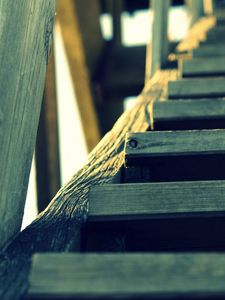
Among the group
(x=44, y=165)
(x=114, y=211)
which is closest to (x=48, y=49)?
(x=114, y=211)

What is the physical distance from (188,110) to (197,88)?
34 centimetres

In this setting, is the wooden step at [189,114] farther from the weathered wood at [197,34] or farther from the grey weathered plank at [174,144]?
the weathered wood at [197,34]

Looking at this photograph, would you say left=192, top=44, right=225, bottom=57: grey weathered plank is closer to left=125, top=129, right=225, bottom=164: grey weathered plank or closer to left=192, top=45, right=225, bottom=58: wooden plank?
left=192, top=45, right=225, bottom=58: wooden plank

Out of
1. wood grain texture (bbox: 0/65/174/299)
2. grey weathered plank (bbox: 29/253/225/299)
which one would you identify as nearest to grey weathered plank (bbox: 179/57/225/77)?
wood grain texture (bbox: 0/65/174/299)

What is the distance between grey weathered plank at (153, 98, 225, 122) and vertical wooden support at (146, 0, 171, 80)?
1.06m

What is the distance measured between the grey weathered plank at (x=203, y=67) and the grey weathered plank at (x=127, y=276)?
5.46 ft

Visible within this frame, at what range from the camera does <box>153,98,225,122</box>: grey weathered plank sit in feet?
6.31

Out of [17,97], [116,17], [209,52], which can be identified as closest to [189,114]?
[17,97]

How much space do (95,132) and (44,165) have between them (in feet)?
4.54

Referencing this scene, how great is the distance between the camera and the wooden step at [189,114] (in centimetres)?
193

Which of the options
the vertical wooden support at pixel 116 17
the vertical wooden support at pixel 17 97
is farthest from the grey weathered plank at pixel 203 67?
the vertical wooden support at pixel 116 17

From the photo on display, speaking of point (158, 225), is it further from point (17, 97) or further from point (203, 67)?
point (203, 67)

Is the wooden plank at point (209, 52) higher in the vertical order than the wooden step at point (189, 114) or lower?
higher

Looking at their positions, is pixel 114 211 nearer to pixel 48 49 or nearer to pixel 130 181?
pixel 130 181
